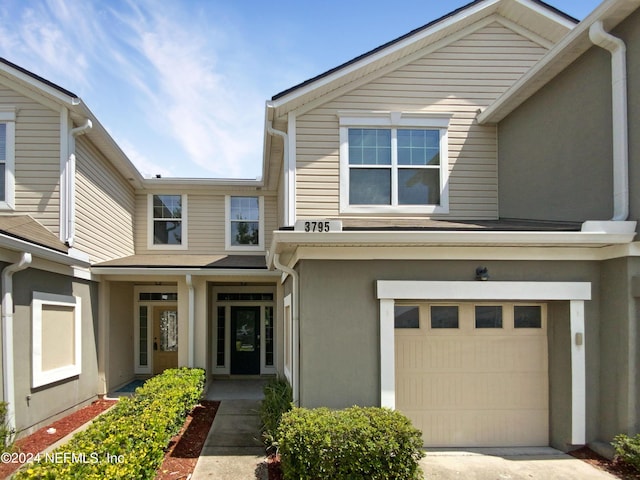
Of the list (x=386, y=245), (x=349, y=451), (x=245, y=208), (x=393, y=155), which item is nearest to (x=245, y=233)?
(x=245, y=208)

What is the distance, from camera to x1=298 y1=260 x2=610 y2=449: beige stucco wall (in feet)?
19.4

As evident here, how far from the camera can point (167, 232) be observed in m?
12.9

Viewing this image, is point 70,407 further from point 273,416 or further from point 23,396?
point 273,416

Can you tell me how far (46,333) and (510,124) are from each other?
30.6ft

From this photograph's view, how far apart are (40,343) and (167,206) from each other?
5.89 m

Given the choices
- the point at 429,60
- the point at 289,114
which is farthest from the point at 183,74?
the point at 429,60

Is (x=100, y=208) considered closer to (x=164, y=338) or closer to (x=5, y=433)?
(x=164, y=338)

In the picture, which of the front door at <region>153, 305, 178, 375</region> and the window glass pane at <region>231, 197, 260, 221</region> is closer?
the front door at <region>153, 305, 178, 375</region>

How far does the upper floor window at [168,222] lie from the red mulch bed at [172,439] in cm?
460

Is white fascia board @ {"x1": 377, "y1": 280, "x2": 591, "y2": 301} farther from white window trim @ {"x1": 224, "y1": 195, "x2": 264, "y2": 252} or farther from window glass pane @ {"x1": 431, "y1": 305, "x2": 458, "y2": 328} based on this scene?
white window trim @ {"x1": 224, "y1": 195, "x2": 264, "y2": 252}

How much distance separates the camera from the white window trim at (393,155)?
8.34 m

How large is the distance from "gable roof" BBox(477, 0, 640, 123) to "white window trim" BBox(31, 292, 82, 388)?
8666mm

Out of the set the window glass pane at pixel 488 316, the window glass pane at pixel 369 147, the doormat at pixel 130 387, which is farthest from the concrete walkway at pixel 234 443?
the window glass pane at pixel 369 147

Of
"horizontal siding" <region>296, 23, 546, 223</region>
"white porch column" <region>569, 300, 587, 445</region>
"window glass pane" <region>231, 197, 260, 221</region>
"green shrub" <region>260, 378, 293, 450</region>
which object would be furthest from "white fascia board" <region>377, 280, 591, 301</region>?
"window glass pane" <region>231, 197, 260, 221</region>
